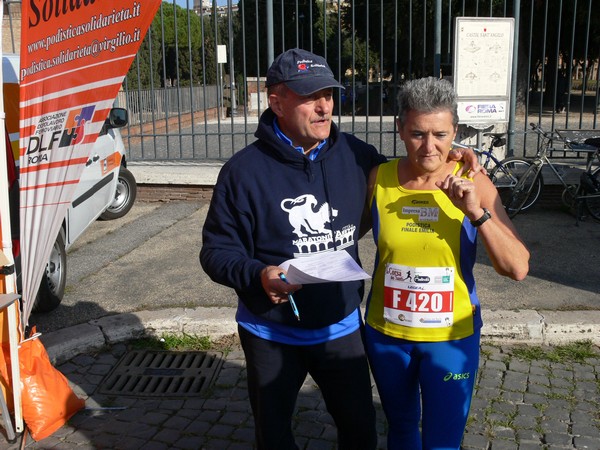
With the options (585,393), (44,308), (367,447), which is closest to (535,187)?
(585,393)

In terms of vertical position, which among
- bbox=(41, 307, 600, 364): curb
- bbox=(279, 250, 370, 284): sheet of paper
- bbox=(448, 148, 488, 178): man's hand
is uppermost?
bbox=(448, 148, 488, 178): man's hand

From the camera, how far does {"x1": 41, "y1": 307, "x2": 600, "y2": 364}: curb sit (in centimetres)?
476

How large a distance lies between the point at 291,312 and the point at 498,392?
200cm

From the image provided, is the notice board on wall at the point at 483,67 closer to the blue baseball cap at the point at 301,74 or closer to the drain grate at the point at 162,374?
the drain grate at the point at 162,374

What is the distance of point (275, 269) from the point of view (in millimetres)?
2346

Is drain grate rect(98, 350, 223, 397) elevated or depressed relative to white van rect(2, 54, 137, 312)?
depressed

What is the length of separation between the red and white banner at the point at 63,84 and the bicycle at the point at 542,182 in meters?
5.76

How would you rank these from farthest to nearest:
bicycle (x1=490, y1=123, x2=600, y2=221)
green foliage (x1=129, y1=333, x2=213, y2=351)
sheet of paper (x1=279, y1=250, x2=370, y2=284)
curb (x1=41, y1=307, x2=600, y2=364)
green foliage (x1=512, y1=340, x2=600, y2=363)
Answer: bicycle (x1=490, y1=123, x2=600, y2=221)
green foliage (x1=129, y1=333, x2=213, y2=351)
curb (x1=41, y1=307, x2=600, y2=364)
green foliage (x1=512, y1=340, x2=600, y2=363)
sheet of paper (x1=279, y1=250, x2=370, y2=284)

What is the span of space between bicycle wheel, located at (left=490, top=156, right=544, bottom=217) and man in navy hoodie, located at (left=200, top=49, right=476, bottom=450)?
5876 millimetres

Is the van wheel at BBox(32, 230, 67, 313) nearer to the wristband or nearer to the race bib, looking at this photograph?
the race bib

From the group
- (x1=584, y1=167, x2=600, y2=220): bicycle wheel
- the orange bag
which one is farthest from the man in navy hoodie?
(x1=584, y1=167, x2=600, y2=220): bicycle wheel

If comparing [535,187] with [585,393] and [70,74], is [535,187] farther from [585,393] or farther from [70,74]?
[70,74]

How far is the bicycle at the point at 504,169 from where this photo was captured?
8.35 meters

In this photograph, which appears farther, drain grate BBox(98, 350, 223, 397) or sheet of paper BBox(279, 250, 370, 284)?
drain grate BBox(98, 350, 223, 397)
